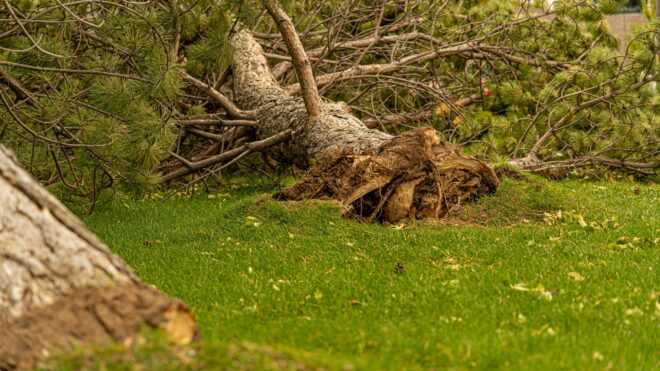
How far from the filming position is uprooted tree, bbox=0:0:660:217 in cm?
746

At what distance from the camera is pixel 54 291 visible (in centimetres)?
340

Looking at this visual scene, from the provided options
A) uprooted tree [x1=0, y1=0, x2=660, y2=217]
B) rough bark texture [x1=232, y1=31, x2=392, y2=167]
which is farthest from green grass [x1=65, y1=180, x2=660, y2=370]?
rough bark texture [x1=232, y1=31, x2=392, y2=167]

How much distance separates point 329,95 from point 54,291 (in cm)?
829

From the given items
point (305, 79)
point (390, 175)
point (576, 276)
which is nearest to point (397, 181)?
point (390, 175)

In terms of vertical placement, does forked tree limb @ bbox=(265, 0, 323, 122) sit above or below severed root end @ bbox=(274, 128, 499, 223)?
above

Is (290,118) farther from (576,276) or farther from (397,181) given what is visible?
(576,276)

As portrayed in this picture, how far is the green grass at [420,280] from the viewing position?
4.02 meters

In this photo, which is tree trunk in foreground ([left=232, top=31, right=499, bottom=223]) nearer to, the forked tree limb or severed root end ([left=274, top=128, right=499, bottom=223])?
severed root end ([left=274, top=128, right=499, bottom=223])

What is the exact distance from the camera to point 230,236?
22.9 feet

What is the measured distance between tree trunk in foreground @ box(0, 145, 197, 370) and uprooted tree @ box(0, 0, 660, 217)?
111 inches

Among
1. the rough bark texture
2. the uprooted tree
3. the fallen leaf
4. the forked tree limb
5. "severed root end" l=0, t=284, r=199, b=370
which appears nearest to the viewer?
"severed root end" l=0, t=284, r=199, b=370

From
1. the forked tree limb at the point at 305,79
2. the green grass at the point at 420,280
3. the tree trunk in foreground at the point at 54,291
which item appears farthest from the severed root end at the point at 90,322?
the forked tree limb at the point at 305,79

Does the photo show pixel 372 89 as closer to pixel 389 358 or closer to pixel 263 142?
pixel 263 142

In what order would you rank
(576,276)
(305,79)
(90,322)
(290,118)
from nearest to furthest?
(90,322), (576,276), (305,79), (290,118)
